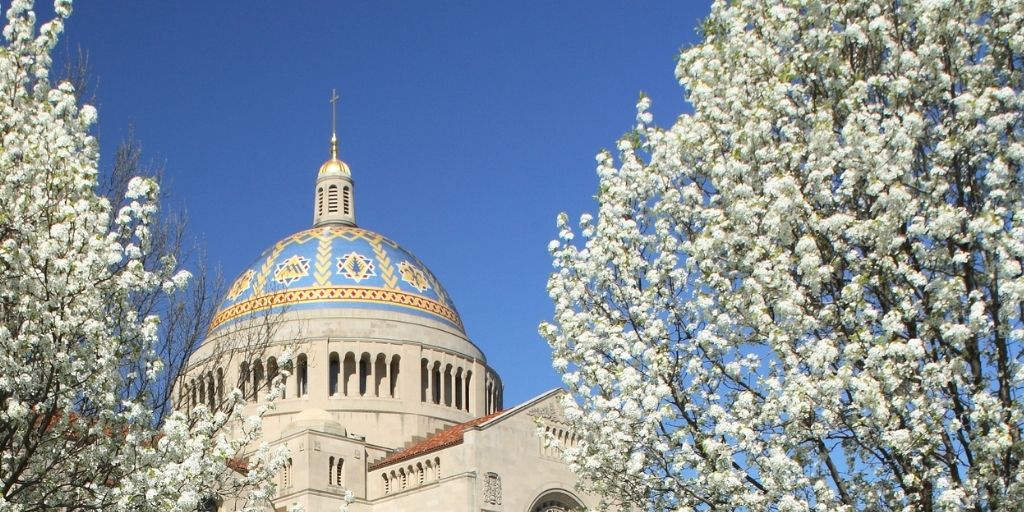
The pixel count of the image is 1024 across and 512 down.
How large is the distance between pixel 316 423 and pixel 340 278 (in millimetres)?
8818

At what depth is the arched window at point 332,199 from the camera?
5643 centimetres

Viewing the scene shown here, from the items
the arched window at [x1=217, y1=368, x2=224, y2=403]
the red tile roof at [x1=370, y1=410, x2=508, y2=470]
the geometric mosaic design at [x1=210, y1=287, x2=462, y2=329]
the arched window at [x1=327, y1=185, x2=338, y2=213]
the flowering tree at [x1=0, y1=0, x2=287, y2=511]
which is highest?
the arched window at [x1=327, y1=185, x2=338, y2=213]

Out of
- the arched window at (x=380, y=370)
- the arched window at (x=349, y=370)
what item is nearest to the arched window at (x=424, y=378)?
the arched window at (x=380, y=370)

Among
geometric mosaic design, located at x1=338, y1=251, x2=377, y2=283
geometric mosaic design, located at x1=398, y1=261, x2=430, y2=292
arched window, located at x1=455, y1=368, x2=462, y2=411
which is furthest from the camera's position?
geometric mosaic design, located at x1=398, y1=261, x2=430, y2=292

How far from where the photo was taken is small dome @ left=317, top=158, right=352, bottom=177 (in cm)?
5812

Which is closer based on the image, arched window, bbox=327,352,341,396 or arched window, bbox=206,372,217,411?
arched window, bbox=206,372,217,411

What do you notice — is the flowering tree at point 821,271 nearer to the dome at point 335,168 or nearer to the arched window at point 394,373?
the arched window at point 394,373

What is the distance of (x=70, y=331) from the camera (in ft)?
43.1

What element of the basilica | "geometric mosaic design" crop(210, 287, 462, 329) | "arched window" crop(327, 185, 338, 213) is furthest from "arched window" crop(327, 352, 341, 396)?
"arched window" crop(327, 185, 338, 213)

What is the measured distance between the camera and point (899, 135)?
43.6 feet

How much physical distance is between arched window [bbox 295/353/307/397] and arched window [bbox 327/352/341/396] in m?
0.83

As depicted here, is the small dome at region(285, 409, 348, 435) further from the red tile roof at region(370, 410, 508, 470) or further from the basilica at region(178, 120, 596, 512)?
the red tile roof at region(370, 410, 508, 470)

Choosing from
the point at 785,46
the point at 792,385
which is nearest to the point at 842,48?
the point at 785,46

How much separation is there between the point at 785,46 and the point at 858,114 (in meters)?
2.08
